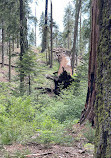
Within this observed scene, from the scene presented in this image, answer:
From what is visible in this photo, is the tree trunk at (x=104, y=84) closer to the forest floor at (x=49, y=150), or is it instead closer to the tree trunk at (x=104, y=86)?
the tree trunk at (x=104, y=86)

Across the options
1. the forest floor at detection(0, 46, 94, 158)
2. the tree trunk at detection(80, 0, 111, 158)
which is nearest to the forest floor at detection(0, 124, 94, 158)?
the forest floor at detection(0, 46, 94, 158)

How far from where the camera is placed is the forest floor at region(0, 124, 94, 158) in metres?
2.90

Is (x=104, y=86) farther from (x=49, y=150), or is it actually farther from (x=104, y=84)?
(x=49, y=150)

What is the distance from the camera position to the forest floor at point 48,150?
290 centimetres

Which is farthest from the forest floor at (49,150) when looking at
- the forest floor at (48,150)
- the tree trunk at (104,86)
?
the tree trunk at (104,86)

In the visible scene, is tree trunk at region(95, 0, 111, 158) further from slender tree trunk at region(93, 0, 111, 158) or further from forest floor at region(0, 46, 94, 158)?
forest floor at region(0, 46, 94, 158)

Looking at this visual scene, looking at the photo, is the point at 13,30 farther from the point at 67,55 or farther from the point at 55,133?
the point at 55,133

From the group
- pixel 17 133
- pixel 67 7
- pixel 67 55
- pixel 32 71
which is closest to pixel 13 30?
pixel 32 71

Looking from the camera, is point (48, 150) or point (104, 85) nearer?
point (104, 85)

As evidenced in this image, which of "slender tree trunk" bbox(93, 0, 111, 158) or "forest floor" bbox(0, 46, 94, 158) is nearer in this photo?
"slender tree trunk" bbox(93, 0, 111, 158)

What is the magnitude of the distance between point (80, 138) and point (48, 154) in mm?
1345

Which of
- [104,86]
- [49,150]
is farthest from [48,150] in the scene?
[104,86]

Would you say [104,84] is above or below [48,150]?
above

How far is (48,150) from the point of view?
3.26 meters
